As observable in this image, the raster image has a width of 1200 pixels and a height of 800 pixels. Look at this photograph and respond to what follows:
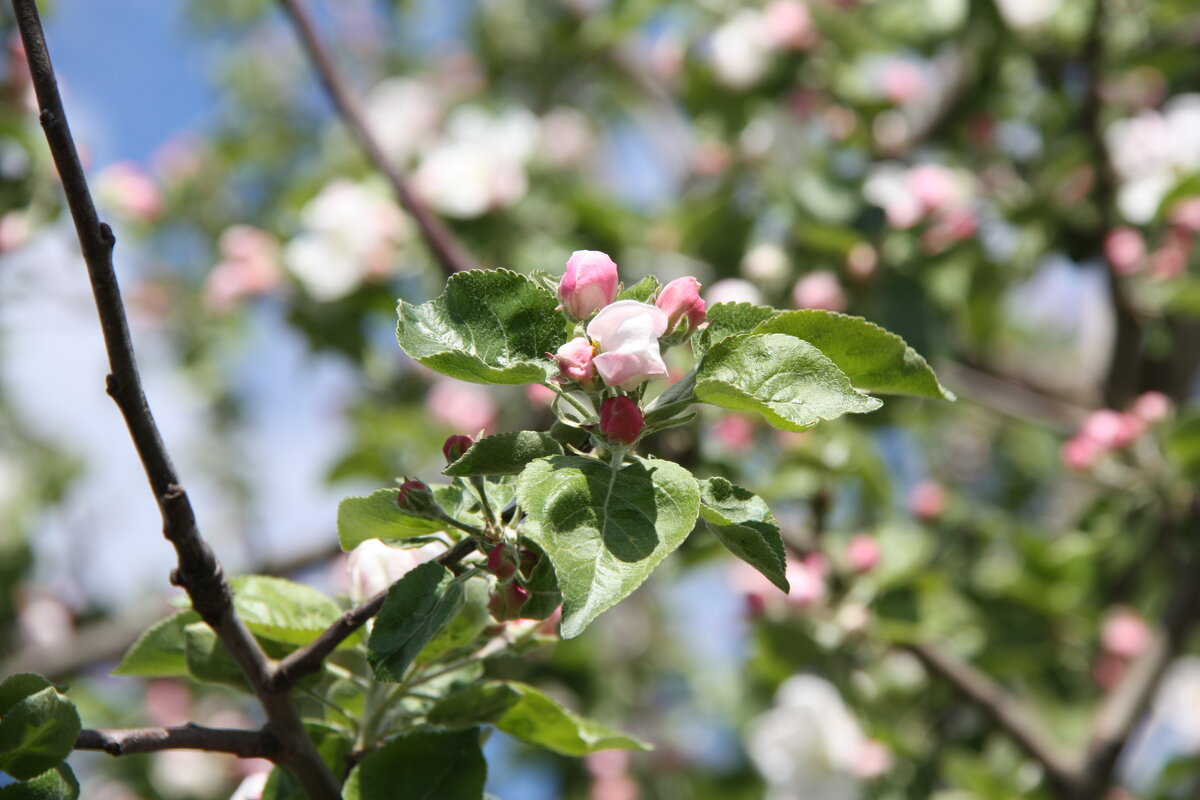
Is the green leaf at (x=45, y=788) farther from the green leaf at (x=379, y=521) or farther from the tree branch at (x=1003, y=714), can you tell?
the tree branch at (x=1003, y=714)

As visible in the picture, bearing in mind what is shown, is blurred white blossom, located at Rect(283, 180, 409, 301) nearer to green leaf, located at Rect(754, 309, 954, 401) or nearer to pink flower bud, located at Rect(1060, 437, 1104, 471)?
pink flower bud, located at Rect(1060, 437, 1104, 471)

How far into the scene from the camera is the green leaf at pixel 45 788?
64cm

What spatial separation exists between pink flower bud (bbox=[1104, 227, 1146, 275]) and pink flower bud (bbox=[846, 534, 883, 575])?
77 cm

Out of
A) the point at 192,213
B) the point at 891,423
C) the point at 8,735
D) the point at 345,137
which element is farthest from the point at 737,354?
the point at 192,213

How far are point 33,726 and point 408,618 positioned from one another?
0.23 metres

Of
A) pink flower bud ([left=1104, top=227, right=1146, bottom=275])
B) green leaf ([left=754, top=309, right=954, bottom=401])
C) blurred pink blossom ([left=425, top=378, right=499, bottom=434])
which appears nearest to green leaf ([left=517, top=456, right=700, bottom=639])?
green leaf ([left=754, top=309, right=954, bottom=401])

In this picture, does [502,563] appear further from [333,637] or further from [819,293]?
[819,293]

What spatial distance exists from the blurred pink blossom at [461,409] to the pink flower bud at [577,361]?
1626 millimetres

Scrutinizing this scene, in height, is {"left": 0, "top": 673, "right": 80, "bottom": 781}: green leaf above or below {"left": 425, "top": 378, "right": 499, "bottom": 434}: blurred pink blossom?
above

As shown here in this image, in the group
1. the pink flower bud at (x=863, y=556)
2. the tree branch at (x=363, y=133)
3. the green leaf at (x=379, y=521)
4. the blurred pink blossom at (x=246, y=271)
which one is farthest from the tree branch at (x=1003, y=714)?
the blurred pink blossom at (x=246, y=271)

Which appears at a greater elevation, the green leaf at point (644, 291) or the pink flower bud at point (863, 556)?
the green leaf at point (644, 291)

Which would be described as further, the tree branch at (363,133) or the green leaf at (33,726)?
the tree branch at (363,133)

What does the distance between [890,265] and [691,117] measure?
31.1 inches

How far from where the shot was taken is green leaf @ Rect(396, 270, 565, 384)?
640mm
